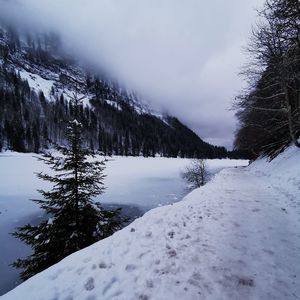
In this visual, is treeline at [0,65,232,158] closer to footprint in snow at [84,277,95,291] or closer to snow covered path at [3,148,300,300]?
snow covered path at [3,148,300,300]

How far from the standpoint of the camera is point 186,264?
422 cm

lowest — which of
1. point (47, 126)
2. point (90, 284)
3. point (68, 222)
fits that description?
point (68, 222)

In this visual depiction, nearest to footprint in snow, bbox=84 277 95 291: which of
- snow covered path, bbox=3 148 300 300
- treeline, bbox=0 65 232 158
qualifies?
snow covered path, bbox=3 148 300 300

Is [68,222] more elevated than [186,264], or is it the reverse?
[186,264]

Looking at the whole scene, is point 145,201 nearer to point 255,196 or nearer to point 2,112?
point 255,196

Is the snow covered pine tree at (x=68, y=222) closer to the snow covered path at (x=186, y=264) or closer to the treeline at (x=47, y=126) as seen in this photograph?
the snow covered path at (x=186, y=264)

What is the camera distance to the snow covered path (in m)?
3.53

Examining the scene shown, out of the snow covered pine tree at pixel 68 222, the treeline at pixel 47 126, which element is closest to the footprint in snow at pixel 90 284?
the snow covered pine tree at pixel 68 222

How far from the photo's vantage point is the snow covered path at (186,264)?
353 cm

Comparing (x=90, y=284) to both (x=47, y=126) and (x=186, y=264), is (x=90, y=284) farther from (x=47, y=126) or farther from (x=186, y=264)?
(x=47, y=126)

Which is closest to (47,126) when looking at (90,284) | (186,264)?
(90,284)

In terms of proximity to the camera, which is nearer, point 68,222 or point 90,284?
point 90,284

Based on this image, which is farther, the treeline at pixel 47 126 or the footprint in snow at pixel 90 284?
the treeline at pixel 47 126

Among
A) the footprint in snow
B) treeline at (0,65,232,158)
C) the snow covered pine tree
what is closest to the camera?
the footprint in snow
